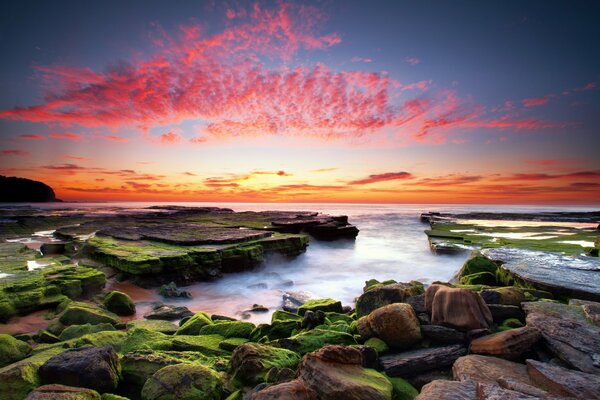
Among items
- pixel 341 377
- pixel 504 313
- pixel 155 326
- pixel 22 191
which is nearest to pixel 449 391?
pixel 341 377

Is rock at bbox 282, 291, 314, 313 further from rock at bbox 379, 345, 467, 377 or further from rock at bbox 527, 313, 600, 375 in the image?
rock at bbox 527, 313, 600, 375

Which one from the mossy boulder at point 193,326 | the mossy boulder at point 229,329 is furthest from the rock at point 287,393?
the mossy boulder at point 193,326

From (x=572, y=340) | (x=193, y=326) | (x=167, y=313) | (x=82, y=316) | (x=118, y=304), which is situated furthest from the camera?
(x=118, y=304)

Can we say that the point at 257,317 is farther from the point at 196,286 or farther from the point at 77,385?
the point at 77,385

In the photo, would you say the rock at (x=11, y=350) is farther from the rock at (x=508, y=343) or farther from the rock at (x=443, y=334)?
the rock at (x=508, y=343)

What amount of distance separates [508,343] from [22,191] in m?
127

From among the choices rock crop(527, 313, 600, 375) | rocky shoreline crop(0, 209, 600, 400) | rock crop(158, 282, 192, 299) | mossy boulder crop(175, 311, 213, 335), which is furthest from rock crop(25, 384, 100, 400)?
rock crop(158, 282, 192, 299)

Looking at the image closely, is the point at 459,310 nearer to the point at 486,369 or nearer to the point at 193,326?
the point at 486,369

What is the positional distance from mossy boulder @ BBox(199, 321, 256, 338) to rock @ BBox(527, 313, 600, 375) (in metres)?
3.27

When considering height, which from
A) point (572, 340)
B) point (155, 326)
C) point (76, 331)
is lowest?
point (155, 326)

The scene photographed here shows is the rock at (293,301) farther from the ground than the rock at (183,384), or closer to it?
closer to it

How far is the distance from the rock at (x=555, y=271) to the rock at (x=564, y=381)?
282 cm

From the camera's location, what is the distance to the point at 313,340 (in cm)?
354

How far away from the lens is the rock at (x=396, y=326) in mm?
3340
